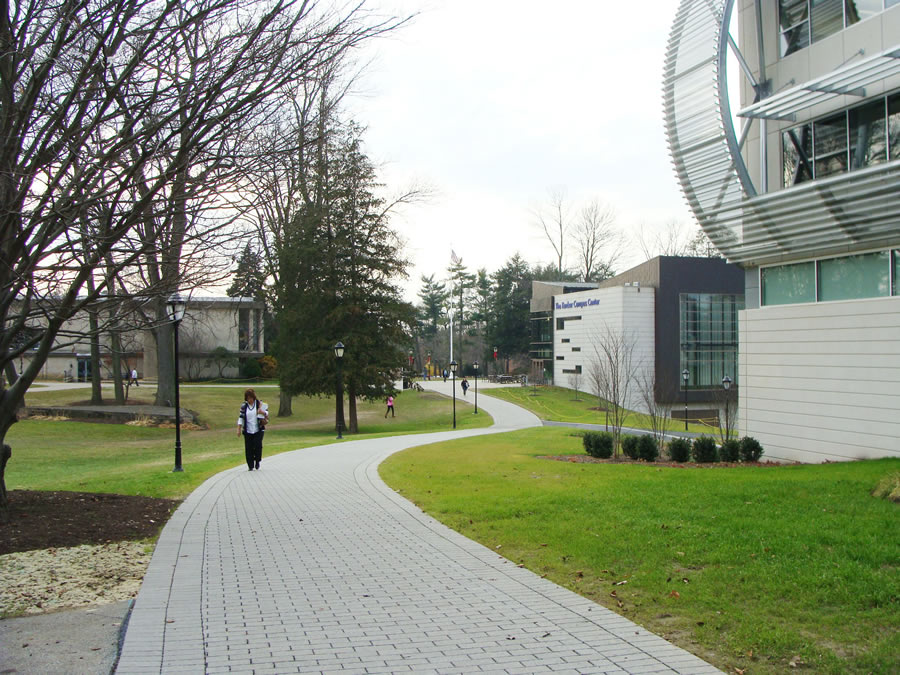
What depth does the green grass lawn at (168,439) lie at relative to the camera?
15.5 meters

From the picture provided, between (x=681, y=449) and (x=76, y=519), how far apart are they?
45.9 feet

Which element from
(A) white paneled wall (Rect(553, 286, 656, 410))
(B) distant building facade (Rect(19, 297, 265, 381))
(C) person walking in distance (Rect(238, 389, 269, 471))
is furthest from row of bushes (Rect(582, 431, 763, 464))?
(B) distant building facade (Rect(19, 297, 265, 381))

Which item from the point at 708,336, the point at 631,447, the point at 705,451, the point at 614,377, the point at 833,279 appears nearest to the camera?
the point at 705,451

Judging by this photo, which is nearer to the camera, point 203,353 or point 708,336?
point 203,353

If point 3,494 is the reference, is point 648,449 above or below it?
below

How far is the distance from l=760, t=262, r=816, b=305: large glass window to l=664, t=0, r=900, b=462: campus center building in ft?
0.14

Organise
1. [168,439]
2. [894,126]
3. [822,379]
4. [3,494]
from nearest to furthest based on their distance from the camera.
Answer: [3,494]
[894,126]
[822,379]
[168,439]

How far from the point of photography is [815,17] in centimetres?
2002

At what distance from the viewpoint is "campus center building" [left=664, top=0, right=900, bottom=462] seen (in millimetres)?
17781

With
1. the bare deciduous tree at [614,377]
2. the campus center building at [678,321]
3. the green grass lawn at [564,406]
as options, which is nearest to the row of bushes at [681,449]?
the bare deciduous tree at [614,377]

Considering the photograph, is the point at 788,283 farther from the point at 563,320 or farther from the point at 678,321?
the point at 563,320

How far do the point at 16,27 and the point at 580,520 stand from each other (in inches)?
328

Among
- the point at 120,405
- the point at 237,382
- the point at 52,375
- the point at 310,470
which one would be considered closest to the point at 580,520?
the point at 310,470

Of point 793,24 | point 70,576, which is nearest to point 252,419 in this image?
point 70,576
